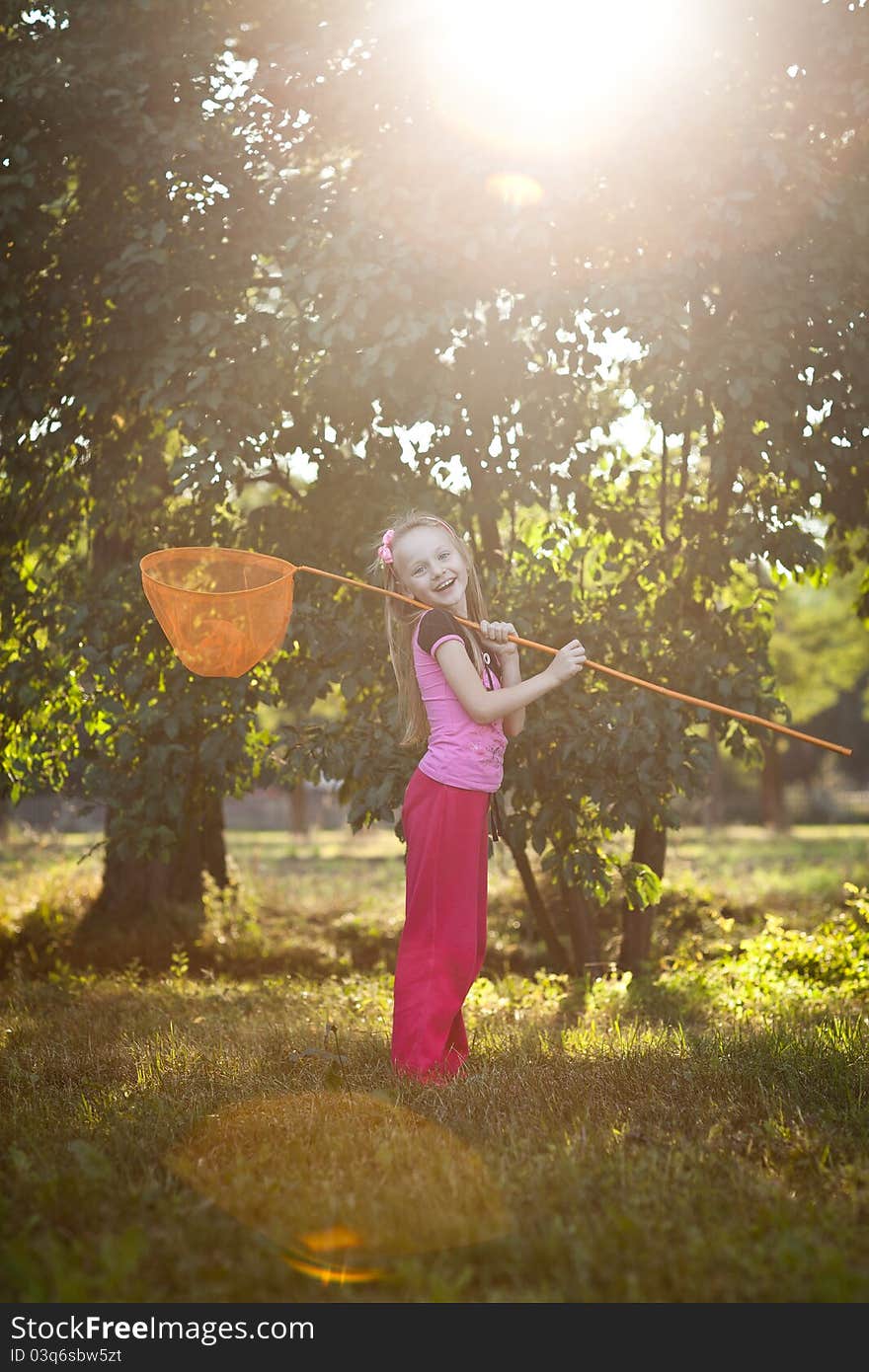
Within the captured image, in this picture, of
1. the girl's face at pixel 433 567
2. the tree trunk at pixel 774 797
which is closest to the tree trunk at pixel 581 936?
the girl's face at pixel 433 567

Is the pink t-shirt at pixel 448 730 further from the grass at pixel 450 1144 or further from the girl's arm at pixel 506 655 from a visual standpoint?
the grass at pixel 450 1144

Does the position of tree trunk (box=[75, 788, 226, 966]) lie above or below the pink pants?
below

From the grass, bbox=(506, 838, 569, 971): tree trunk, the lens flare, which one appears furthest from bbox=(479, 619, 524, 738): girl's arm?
bbox=(506, 838, 569, 971): tree trunk

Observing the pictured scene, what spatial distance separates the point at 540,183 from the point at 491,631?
2759 millimetres

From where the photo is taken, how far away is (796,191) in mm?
5961

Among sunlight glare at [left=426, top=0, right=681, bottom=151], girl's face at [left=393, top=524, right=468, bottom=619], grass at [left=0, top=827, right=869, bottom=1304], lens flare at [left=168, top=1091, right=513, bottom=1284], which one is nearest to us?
grass at [left=0, top=827, right=869, bottom=1304]

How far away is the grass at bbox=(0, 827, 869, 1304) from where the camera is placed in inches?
108

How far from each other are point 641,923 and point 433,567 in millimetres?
4189

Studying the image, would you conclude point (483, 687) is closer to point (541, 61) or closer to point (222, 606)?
point (222, 606)

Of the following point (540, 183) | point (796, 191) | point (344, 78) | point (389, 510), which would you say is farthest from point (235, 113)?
point (796, 191)

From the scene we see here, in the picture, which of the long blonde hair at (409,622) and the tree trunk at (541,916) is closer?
the long blonde hair at (409,622)

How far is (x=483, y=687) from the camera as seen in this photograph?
15.0 feet

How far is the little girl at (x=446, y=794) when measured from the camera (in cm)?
451

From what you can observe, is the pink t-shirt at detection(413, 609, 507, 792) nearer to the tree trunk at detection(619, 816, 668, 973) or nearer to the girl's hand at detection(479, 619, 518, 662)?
the girl's hand at detection(479, 619, 518, 662)
